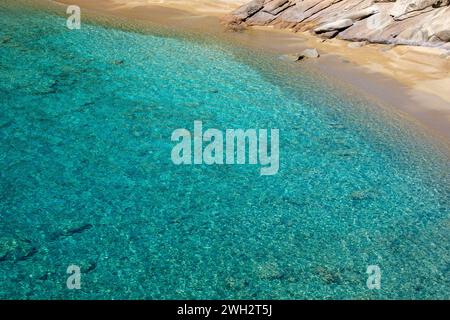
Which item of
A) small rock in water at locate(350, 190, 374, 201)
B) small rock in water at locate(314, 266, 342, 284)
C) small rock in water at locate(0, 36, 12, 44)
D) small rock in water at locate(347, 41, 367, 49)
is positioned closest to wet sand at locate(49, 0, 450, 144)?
small rock in water at locate(347, 41, 367, 49)

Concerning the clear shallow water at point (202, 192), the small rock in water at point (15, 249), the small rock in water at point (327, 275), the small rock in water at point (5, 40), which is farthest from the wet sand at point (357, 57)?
the small rock in water at point (15, 249)

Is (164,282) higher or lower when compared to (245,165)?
lower

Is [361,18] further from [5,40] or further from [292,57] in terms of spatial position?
[5,40]

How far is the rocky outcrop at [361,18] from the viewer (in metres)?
21.0

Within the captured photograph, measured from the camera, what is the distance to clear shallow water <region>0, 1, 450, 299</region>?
905cm

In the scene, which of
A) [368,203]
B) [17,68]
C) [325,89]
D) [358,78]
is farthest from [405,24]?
[17,68]

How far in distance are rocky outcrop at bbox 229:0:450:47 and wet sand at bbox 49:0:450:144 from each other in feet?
2.06

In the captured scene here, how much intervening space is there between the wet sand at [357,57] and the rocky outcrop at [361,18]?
0.63 meters

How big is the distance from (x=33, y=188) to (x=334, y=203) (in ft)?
24.2

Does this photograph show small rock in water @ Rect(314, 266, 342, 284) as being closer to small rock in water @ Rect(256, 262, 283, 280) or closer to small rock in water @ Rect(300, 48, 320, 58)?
small rock in water @ Rect(256, 262, 283, 280)

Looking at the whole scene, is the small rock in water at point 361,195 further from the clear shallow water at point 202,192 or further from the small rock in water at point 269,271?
the small rock in water at point 269,271
